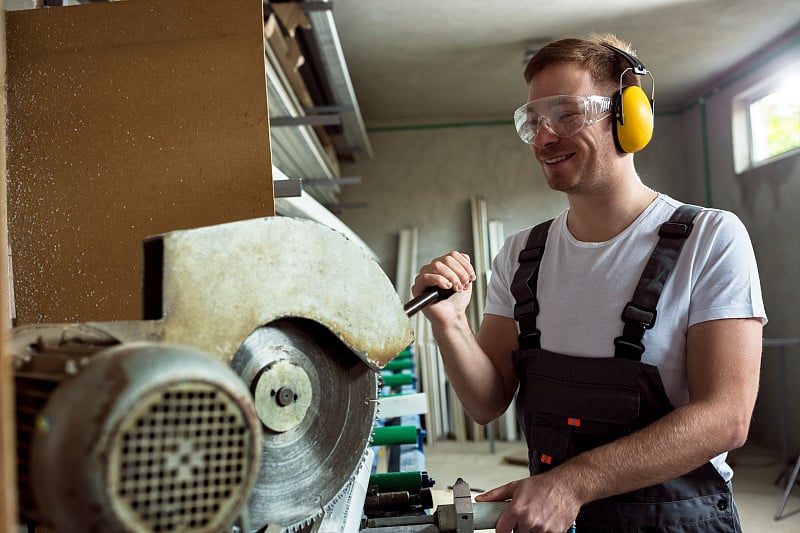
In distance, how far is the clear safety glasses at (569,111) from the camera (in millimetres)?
1649

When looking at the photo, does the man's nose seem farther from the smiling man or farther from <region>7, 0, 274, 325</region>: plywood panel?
<region>7, 0, 274, 325</region>: plywood panel

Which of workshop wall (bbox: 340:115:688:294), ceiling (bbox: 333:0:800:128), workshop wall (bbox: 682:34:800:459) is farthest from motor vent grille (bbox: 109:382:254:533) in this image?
workshop wall (bbox: 340:115:688:294)

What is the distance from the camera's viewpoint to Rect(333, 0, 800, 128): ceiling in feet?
14.7

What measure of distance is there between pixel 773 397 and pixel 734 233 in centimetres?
524

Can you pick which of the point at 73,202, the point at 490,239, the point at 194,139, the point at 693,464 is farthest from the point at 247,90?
the point at 490,239

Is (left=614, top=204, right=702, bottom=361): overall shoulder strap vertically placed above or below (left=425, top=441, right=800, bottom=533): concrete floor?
above

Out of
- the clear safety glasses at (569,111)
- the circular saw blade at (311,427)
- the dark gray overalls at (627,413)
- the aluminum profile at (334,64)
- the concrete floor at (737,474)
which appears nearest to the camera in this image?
the circular saw blade at (311,427)

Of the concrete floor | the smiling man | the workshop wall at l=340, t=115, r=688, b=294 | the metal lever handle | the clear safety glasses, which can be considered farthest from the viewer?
the workshop wall at l=340, t=115, r=688, b=294

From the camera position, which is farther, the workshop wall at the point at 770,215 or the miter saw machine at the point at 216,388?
the workshop wall at the point at 770,215

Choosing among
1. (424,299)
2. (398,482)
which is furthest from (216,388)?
(398,482)

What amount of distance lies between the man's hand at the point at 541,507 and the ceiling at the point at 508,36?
369 cm

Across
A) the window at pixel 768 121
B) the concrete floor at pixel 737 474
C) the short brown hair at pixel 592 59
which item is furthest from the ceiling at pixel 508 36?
the concrete floor at pixel 737 474

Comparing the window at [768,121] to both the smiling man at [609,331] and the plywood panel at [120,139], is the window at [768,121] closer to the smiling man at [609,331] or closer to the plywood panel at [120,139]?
the smiling man at [609,331]

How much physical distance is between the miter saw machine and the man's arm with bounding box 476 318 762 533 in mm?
607
